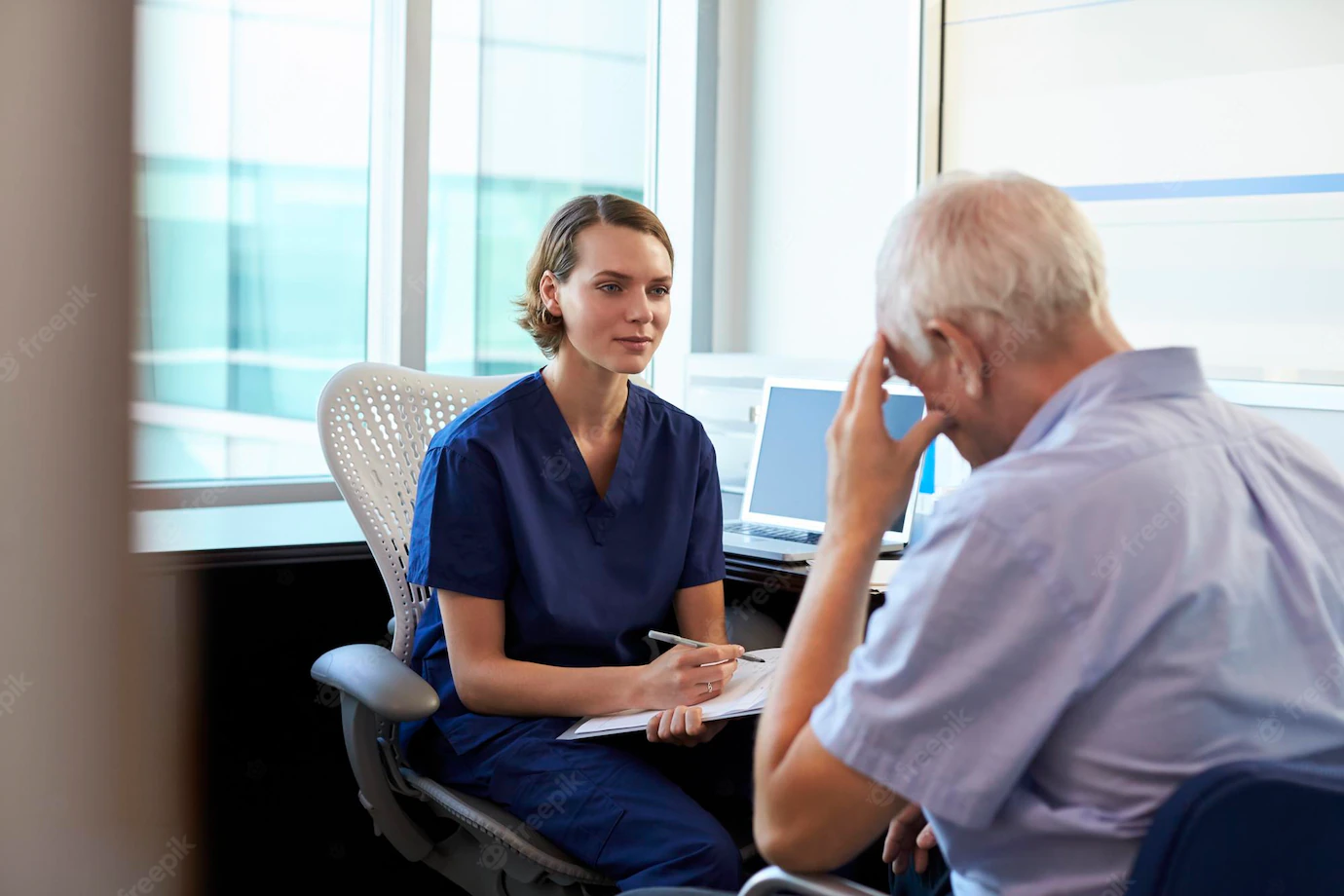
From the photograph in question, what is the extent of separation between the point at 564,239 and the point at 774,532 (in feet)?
2.68

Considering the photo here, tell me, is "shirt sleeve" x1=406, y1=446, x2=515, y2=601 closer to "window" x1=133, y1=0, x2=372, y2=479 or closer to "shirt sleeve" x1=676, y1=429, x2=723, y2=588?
"shirt sleeve" x1=676, y1=429, x2=723, y2=588

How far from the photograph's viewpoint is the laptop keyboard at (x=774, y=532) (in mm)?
2305

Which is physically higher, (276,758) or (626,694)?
(626,694)

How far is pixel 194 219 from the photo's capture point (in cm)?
239

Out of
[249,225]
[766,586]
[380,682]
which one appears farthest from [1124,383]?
[249,225]

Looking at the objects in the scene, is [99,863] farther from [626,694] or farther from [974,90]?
[974,90]

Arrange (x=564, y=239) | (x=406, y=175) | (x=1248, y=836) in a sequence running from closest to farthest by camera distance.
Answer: (x=1248, y=836) → (x=564, y=239) → (x=406, y=175)

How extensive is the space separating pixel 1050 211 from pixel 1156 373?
15 cm

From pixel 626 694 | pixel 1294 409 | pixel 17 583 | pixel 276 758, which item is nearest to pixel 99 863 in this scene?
pixel 17 583

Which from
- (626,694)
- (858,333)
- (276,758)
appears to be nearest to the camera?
(626,694)

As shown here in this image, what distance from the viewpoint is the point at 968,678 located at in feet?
2.72

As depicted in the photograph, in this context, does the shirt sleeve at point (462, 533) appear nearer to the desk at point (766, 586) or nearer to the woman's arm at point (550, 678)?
the woman's arm at point (550, 678)

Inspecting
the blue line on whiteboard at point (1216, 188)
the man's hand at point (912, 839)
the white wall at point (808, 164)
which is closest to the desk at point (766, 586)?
the man's hand at point (912, 839)

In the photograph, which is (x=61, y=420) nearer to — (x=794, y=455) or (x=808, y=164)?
(x=794, y=455)
